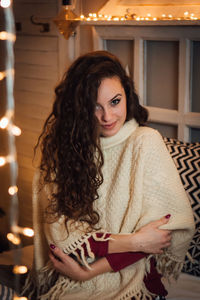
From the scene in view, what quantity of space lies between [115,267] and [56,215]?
0.93ft

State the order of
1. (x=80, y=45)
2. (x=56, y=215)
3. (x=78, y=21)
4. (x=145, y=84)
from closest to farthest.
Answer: (x=56, y=215) < (x=145, y=84) < (x=78, y=21) < (x=80, y=45)

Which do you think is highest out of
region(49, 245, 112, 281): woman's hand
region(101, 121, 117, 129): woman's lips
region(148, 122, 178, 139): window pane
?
region(101, 121, 117, 129): woman's lips

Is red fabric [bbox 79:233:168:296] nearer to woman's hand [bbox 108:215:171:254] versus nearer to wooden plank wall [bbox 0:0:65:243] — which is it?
woman's hand [bbox 108:215:171:254]

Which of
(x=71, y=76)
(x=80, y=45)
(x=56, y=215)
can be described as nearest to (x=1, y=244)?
(x=80, y=45)

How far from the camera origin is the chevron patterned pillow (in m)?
1.61

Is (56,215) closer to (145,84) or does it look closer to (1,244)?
(145,84)

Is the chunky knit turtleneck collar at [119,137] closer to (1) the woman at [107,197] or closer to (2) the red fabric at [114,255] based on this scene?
(1) the woman at [107,197]

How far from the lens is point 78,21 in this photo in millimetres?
2311

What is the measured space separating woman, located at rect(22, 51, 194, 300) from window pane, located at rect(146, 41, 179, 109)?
1.64ft

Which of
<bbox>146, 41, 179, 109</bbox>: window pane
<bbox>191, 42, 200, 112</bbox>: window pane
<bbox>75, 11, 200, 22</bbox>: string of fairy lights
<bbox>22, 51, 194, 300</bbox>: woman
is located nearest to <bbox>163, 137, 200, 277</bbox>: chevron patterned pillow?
<bbox>22, 51, 194, 300</bbox>: woman

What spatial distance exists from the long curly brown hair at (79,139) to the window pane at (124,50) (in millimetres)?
652

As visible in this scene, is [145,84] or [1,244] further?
[1,244]

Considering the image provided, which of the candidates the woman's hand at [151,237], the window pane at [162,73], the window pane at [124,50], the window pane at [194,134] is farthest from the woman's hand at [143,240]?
the window pane at [124,50]

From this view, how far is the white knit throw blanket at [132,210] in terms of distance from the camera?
1.47m
